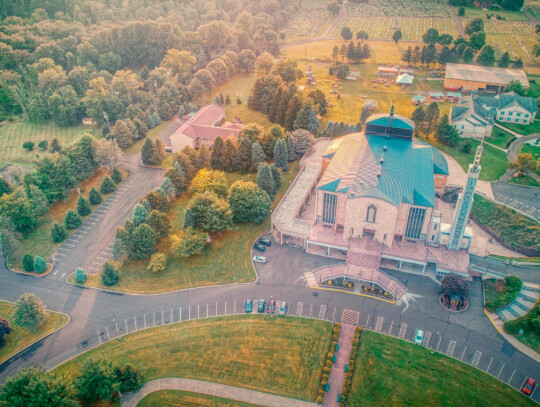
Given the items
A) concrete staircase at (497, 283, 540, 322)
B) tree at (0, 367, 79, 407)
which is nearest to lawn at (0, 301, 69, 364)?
tree at (0, 367, 79, 407)

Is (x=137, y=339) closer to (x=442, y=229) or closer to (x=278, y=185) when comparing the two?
(x=278, y=185)

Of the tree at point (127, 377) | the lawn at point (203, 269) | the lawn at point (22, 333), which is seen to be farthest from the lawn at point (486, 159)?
the lawn at point (22, 333)

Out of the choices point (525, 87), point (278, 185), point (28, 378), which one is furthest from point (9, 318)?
point (525, 87)

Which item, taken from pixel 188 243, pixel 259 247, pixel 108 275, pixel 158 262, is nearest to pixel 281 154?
pixel 259 247

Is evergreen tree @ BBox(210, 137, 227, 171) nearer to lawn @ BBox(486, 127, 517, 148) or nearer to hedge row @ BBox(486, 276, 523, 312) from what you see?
hedge row @ BBox(486, 276, 523, 312)

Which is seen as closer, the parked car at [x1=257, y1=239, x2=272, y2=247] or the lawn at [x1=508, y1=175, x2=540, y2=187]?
the parked car at [x1=257, y1=239, x2=272, y2=247]

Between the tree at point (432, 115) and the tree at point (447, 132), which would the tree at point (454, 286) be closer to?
the tree at point (447, 132)

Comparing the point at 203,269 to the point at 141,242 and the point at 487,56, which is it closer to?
the point at 141,242
